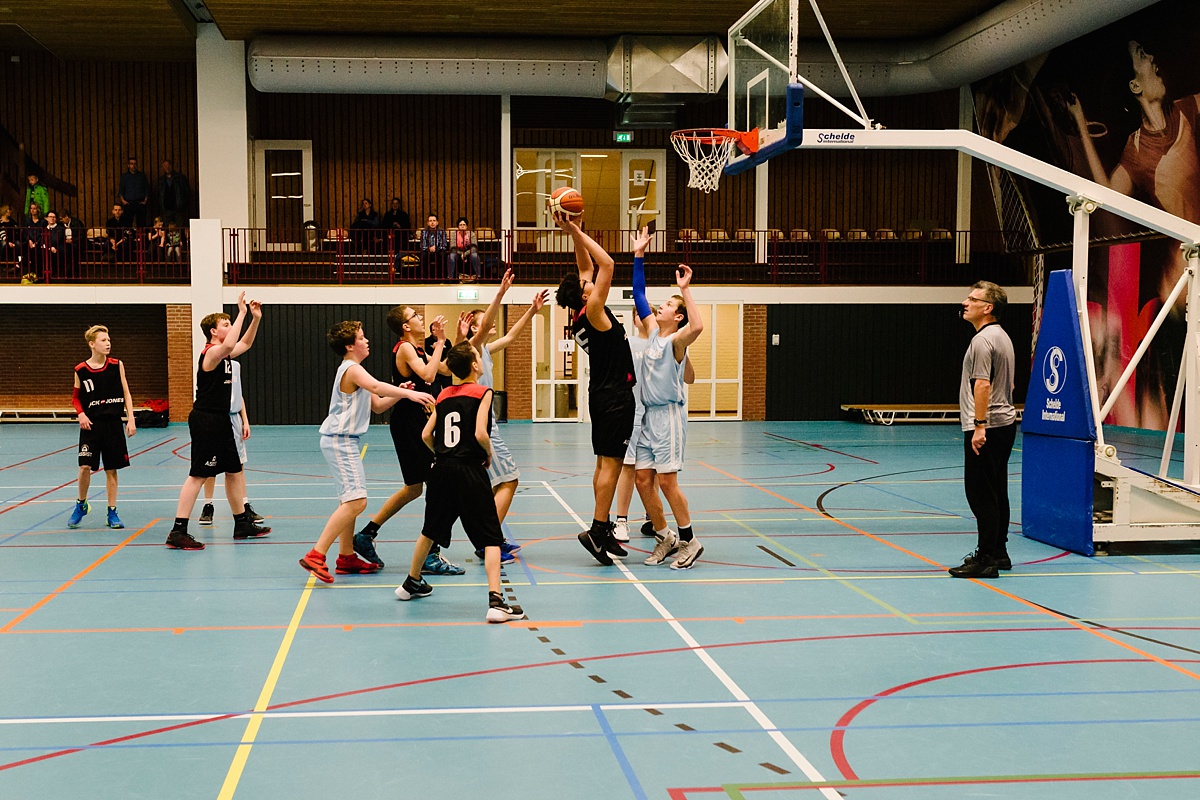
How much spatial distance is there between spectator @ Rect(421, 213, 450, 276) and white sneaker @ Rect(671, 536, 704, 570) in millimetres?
16814

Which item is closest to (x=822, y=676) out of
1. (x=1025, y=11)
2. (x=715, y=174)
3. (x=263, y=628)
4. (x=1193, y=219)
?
(x=263, y=628)

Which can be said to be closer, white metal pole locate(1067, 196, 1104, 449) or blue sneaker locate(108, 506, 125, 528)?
white metal pole locate(1067, 196, 1104, 449)

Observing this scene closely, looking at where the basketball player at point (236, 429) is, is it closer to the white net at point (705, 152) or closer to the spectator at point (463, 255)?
the white net at point (705, 152)

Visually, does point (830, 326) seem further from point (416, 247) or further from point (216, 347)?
point (216, 347)

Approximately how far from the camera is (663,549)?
8062 mm

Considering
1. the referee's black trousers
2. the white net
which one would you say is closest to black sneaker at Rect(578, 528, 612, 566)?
the referee's black trousers

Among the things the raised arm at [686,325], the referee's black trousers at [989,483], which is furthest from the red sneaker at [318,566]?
the referee's black trousers at [989,483]

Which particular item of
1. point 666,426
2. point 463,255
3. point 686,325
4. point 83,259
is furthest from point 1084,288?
point 83,259

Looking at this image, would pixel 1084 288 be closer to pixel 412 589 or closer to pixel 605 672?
pixel 605 672

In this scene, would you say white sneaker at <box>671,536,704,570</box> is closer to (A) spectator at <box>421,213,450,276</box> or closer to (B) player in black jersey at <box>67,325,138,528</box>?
(B) player in black jersey at <box>67,325,138,528</box>

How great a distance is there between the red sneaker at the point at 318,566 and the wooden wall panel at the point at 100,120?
2139cm

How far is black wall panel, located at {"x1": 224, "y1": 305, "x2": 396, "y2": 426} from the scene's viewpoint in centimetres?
2305

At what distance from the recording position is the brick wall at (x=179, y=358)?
23.0 meters

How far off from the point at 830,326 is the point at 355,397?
18.5 metres
